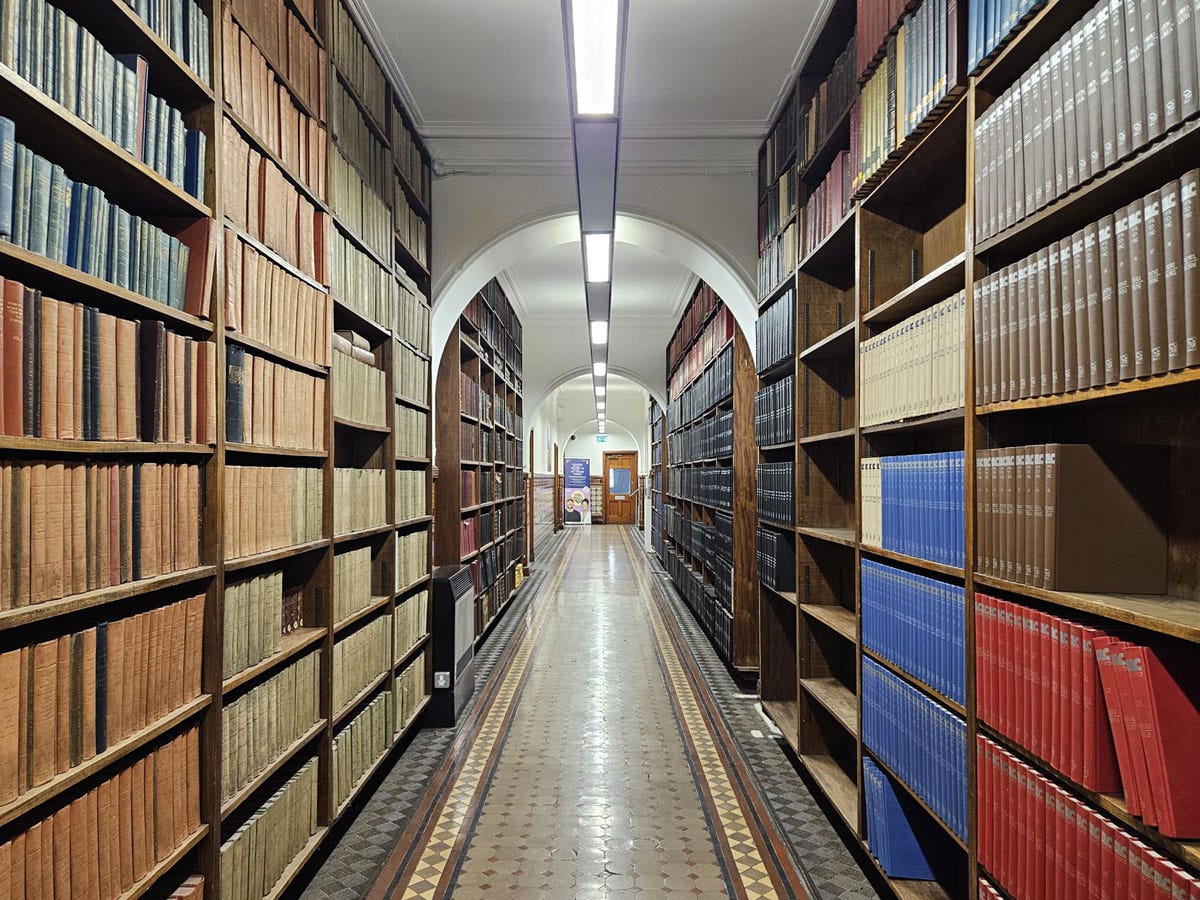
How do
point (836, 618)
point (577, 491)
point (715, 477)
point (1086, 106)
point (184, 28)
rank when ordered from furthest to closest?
point (577, 491)
point (715, 477)
point (836, 618)
point (184, 28)
point (1086, 106)

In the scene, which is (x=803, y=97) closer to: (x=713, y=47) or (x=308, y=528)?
(x=713, y=47)

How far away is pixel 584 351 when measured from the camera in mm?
11984

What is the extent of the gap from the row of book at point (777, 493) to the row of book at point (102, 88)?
2897 millimetres

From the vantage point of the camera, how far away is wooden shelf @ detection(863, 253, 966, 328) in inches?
84.4

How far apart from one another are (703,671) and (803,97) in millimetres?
4010

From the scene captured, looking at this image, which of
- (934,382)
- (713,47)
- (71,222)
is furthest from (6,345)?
(713,47)

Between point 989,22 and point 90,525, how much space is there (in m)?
2.38

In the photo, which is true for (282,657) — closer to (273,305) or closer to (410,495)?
(273,305)

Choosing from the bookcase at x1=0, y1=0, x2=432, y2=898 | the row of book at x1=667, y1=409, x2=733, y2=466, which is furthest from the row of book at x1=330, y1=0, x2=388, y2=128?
the row of book at x1=667, y1=409, x2=733, y2=466

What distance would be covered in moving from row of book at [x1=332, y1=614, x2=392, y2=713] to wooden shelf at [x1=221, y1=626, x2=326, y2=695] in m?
0.21

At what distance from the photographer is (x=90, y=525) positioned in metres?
1.65

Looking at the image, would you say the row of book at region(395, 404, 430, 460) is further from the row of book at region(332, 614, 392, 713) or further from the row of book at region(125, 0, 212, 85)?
the row of book at region(125, 0, 212, 85)

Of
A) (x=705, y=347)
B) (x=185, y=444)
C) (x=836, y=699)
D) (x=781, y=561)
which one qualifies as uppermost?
(x=705, y=347)

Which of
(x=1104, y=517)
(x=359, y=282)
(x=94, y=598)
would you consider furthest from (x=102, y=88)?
(x=1104, y=517)
